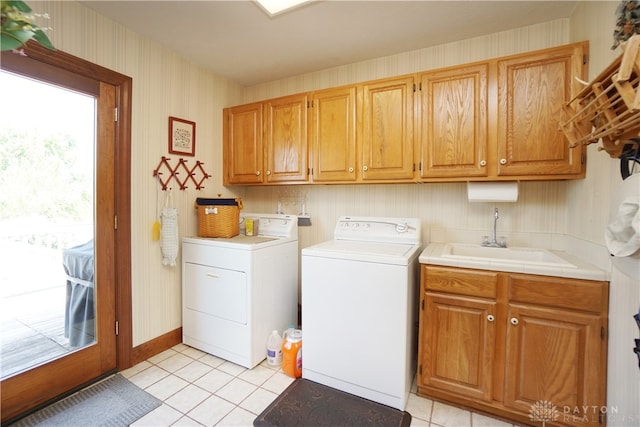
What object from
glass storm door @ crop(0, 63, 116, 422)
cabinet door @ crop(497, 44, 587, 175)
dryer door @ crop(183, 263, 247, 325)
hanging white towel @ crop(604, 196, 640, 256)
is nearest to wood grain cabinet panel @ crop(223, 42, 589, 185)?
cabinet door @ crop(497, 44, 587, 175)

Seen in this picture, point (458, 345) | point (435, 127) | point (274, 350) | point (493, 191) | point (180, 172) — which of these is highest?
point (435, 127)

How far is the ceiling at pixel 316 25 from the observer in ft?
5.88

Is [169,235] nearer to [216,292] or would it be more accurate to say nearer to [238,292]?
[216,292]

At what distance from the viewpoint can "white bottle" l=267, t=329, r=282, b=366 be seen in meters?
2.15

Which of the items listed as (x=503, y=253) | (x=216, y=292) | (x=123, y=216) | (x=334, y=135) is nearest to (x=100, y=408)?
(x=216, y=292)

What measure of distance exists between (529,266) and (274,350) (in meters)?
1.77

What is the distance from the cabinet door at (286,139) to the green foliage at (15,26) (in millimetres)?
1850

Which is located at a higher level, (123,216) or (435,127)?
(435,127)

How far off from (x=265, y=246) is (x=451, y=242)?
145cm

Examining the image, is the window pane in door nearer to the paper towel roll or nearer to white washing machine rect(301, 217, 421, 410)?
white washing machine rect(301, 217, 421, 410)

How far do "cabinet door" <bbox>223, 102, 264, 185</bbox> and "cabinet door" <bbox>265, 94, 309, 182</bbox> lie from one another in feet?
0.34

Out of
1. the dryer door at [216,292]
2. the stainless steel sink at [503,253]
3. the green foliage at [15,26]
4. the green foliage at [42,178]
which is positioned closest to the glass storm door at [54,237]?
the green foliage at [42,178]

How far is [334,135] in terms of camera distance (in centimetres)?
227

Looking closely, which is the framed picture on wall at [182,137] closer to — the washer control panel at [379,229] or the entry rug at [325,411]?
the washer control panel at [379,229]
